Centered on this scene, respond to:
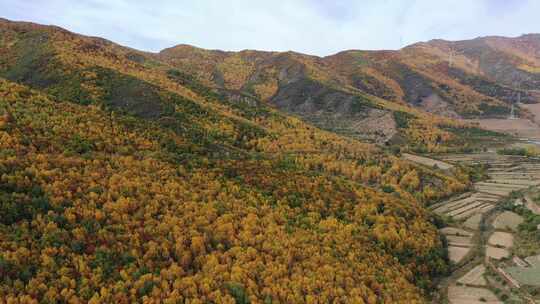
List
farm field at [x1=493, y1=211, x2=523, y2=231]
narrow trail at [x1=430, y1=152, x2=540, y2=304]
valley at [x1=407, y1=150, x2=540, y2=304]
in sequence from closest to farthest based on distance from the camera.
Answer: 1. valley at [x1=407, y1=150, x2=540, y2=304]
2. narrow trail at [x1=430, y1=152, x2=540, y2=304]
3. farm field at [x1=493, y1=211, x2=523, y2=231]

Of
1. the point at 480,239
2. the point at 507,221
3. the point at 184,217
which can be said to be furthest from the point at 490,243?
the point at 184,217

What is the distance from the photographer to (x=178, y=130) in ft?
360

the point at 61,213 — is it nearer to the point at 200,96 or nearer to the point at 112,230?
the point at 112,230

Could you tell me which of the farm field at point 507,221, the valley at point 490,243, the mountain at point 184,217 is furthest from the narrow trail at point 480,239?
the mountain at point 184,217

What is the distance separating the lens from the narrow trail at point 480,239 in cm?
6303

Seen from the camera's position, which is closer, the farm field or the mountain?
the mountain

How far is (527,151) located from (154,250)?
546 feet

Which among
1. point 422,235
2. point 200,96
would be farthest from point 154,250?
point 200,96

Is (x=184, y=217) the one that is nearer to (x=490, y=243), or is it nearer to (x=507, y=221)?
(x=490, y=243)

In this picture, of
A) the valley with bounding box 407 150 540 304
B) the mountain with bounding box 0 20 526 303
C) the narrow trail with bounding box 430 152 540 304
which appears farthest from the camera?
the narrow trail with bounding box 430 152 540 304

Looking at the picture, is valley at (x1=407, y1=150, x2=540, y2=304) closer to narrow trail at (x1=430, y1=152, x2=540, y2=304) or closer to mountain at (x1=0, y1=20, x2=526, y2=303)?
narrow trail at (x1=430, y1=152, x2=540, y2=304)

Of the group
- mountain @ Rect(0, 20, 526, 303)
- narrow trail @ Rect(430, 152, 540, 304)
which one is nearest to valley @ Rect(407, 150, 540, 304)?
narrow trail @ Rect(430, 152, 540, 304)

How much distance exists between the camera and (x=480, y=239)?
81625 mm

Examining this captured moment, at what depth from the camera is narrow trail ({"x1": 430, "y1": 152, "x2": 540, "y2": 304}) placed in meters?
63.0
